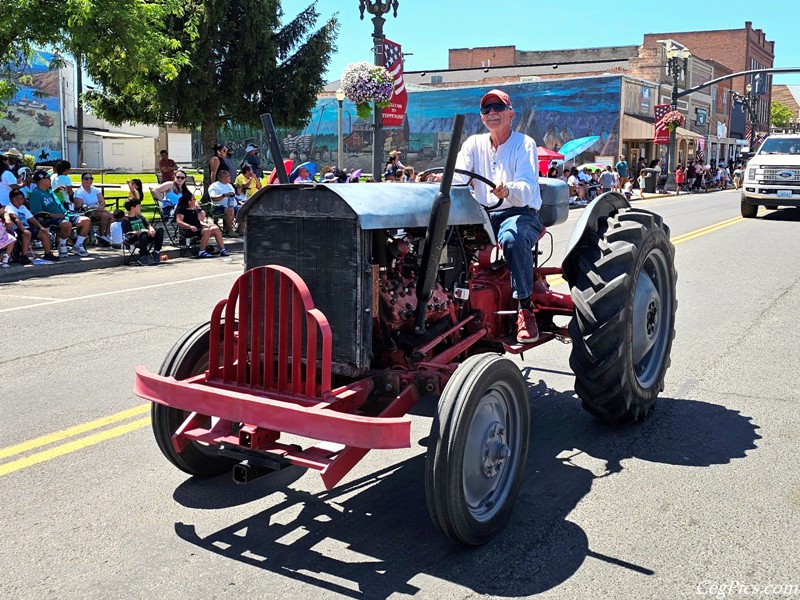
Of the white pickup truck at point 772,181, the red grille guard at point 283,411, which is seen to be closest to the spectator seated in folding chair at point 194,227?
the red grille guard at point 283,411

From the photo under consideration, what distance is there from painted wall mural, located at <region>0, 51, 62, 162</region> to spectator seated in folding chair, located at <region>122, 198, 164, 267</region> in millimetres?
35084

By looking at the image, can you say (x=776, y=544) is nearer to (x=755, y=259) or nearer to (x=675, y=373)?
(x=675, y=373)

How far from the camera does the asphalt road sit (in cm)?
343

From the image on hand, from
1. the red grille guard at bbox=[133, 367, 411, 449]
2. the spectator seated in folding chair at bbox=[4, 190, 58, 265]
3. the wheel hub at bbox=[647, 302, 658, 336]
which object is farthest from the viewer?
the spectator seated in folding chair at bbox=[4, 190, 58, 265]

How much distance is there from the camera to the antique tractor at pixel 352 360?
3.50 m

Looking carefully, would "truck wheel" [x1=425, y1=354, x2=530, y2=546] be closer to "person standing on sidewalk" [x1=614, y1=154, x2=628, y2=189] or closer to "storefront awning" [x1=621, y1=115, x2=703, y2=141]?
"person standing on sidewalk" [x1=614, y1=154, x2=628, y2=189]

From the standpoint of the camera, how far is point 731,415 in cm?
574

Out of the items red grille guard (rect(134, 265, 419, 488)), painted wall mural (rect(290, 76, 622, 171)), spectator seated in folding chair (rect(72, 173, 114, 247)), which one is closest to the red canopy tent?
painted wall mural (rect(290, 76, 622, 171))

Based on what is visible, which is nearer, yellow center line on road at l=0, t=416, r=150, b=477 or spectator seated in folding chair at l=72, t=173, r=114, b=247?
yellow center line on road at l=0, t=416, r=150, b=477

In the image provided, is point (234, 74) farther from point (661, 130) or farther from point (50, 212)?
point (661, 130)

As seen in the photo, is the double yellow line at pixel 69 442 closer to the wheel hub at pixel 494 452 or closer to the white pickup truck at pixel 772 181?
the wheel hub at pixel 494 452

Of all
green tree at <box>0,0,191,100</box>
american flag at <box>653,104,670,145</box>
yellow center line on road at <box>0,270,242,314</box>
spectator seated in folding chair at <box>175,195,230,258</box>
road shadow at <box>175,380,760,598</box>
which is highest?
american flag at <box>653,104,670,145</box>

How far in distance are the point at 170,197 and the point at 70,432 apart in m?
12.7

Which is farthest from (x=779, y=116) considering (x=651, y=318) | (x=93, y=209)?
(x=651, y=318)
